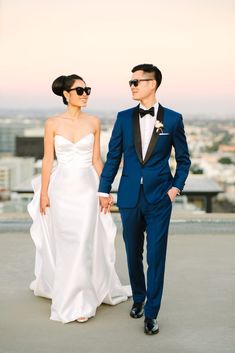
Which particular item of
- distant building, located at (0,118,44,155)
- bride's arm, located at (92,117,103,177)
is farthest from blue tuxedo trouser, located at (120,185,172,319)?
distant building, located at (0,118,44,155)

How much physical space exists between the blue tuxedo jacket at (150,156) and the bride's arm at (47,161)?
0.45m

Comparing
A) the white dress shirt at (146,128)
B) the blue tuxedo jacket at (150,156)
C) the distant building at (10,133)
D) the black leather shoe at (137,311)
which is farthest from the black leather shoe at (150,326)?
the distant building at (10,133)

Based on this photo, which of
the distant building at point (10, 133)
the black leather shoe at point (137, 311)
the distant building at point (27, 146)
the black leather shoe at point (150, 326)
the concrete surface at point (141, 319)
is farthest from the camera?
the distant building at point (27, 146)

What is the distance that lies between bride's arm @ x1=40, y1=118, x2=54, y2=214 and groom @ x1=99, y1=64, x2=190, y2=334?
0.44m

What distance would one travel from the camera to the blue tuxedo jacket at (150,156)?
2.79 m

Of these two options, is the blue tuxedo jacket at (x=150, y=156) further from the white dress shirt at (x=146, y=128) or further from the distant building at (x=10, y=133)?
the distant building at (x=10, y=133)

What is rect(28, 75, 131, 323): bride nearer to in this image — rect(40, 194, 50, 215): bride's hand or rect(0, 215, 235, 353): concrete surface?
rect(40, 194, 50, 215): bride's hand

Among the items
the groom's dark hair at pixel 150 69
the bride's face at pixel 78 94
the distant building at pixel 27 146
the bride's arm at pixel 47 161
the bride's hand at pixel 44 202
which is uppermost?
the groom's dark hair at pixel 150 69

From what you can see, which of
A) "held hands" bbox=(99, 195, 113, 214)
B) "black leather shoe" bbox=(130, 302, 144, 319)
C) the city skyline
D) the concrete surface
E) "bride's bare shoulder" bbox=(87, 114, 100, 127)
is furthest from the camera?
the city skyline

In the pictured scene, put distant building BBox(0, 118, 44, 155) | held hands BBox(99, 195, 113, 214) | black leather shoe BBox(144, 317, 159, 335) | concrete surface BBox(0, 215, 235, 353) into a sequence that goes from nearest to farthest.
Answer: concrete surface BBox(0, 215, 235, 353), black leather shoe BBox(144, 317, 159, 335), held hands BBox(99, 195, 113, 214), distant building BBox(0, 118, 44, 155)

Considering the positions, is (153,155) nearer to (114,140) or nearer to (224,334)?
(114,140)

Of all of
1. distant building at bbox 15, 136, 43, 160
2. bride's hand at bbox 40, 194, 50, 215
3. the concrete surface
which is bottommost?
the concrete surface

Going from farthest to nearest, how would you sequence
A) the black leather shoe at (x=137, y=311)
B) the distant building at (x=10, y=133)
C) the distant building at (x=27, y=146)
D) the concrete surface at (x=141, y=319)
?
the distant building at (x=27, y=146) < the distant building at (x=10, y=133) < the black leather shoe at (x=137, y=311) < the concrete surface at (x=141, y=319)

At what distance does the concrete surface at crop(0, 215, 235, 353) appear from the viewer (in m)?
2.77
